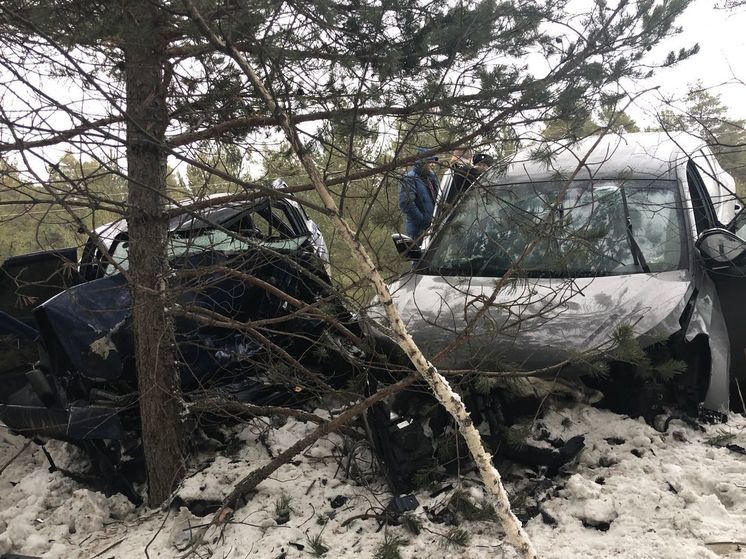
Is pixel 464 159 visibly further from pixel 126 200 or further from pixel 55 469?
pixel 55 469

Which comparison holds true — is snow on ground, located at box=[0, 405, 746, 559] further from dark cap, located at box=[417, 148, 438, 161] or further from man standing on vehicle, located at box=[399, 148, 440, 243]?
dark cap, located at box=[417, 148, 438, 161]

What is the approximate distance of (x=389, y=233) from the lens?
3.86 meters

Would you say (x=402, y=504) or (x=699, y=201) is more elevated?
(x=699, y=201)

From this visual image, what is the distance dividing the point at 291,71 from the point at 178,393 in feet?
6.98

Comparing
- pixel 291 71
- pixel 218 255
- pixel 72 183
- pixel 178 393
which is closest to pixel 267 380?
pixel 178 393

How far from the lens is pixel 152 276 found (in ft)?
13.1

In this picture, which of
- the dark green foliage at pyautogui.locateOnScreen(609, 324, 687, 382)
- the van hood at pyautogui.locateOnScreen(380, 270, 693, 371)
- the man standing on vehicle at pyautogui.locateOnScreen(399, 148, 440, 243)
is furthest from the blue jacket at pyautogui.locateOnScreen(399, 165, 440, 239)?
the dark green foliage at pyautogui.locateOnScreen(609, 324, 687, 382)

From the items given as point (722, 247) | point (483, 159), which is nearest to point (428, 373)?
point (483, 159)

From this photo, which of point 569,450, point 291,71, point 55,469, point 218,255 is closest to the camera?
point 291,71

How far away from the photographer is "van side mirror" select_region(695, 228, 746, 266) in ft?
13.4

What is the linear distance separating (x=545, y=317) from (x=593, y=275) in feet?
2.07

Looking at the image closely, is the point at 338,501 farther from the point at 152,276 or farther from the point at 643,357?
the point at 643,357

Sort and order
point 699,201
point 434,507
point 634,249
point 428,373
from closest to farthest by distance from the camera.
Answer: point 428,373
point 434,507
point 634,249
point 699,201

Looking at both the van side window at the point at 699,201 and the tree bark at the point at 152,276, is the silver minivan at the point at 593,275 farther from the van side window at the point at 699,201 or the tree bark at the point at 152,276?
the tree bark at the point at 152,276
